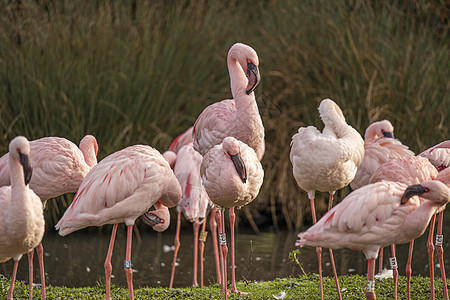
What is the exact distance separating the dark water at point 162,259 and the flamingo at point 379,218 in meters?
2.28

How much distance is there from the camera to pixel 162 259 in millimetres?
7707

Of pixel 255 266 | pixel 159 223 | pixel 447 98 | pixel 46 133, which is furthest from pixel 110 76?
pixel 447 98

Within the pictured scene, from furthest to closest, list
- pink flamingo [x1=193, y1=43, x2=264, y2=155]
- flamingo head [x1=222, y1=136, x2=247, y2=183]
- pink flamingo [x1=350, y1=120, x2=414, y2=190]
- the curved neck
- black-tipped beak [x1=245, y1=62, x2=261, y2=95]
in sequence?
pink flamingo [x1=350, y1=120, x2=414, y2=190] → the curved neck → pink flamingo [x1=193, y1=43, x2=264, y2=155] → black-tipped beak [x1=245, y1=62, x2=261, y2=95] → flamingo head [x1=222, y1=136, x2=247, y2=183]

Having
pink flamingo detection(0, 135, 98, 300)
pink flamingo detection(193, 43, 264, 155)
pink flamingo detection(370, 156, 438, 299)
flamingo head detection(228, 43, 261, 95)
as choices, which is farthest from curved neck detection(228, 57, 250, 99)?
pink flamingo detection(0, 135, 98, 300)

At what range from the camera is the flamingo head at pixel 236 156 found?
4926 mm

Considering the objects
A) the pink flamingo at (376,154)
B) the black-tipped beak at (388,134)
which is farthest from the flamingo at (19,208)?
the black-tipped beak at (388,134)

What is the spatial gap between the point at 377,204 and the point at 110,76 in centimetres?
506

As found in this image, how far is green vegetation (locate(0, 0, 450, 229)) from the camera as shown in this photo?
8266 mm

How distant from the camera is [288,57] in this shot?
9203 mm

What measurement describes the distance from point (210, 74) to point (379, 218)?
222 inches

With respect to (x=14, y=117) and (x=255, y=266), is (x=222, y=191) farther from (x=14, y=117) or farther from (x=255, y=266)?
(x=14, y=117)

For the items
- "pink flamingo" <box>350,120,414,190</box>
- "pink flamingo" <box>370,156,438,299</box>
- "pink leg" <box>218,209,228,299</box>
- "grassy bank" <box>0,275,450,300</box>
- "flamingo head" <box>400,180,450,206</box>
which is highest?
"pink flamingo" <box>350,120,414,190</box>

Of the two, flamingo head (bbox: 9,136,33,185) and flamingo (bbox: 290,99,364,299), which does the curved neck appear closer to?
flamingo (bbox: 290,99,364,299)

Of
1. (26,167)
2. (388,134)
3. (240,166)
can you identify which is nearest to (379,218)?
(240,166)
